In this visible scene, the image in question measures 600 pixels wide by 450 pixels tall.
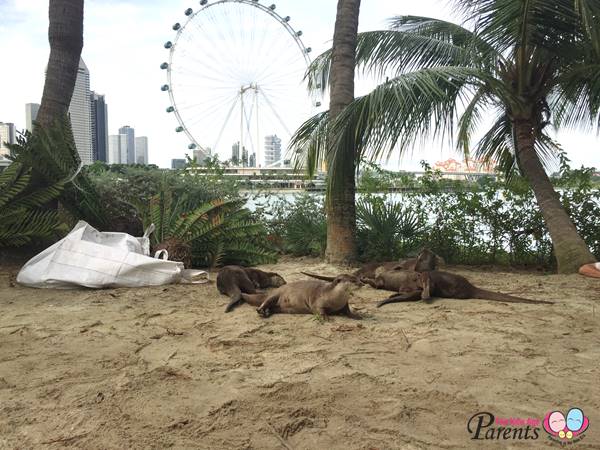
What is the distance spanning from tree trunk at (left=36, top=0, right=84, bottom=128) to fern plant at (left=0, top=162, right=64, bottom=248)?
4.13 feet

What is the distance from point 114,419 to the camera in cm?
220

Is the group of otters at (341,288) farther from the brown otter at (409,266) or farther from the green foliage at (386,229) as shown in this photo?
the green foliage at (386,229)

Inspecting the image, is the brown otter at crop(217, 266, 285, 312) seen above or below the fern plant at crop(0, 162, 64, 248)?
below

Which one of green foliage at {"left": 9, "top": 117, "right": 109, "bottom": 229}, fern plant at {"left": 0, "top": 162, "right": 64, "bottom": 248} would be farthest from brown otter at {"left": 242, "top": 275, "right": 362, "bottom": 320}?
green foliage at {"left": 9, "top": 117, "right": 109, "bottom": 229}

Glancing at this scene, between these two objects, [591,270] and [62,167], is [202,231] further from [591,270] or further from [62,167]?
[591,270]

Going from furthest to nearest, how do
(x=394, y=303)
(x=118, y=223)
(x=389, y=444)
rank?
(x=118, y=223), (x=394, y=303), (x=389, y=444)

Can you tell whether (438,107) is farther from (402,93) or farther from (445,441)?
(445,441)

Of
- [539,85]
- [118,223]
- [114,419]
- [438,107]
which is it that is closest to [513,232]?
[539,85]

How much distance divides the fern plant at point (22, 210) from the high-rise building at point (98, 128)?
3113 millimetres

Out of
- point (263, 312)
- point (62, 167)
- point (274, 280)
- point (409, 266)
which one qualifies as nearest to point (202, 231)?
point (274, 280)

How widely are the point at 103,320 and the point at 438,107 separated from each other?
4.38 m

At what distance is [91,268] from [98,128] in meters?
6.54

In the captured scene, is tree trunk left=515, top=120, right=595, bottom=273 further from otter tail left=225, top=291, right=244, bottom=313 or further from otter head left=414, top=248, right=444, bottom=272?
otter tail left=225, top=291, right=244, bottom=313

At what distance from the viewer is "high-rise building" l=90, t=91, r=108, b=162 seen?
952cm
